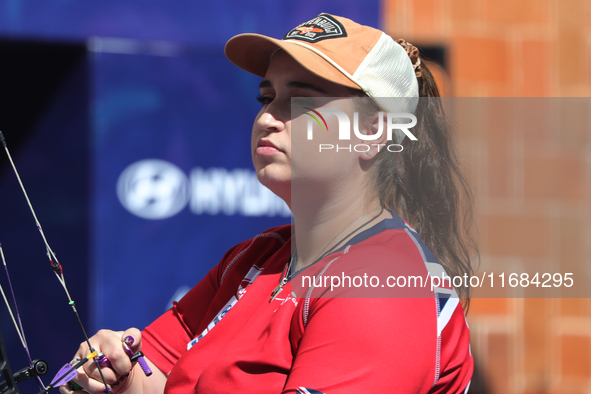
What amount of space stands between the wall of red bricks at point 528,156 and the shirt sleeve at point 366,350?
1949mm

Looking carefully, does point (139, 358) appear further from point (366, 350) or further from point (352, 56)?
point (352, 56)

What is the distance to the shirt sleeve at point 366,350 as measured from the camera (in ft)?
3.16

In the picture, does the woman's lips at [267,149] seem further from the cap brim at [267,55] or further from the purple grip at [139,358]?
the purple grip at [139,358]

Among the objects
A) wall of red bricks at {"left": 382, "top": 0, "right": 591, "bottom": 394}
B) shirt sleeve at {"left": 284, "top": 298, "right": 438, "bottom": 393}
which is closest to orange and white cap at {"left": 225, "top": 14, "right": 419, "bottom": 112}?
shirt sleeve at {"left": 284, "top": 298, "right": 438, "bottom": 393}

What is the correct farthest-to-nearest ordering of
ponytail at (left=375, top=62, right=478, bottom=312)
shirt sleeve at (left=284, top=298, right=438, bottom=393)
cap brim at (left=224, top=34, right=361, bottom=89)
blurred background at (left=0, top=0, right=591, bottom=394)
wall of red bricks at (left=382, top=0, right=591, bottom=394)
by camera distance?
wall of red bricks at (left=382, top=0, right=591, bottom=394), blurred background at (left=0, top=0, right=591, bottom=394), ponytail at (left=375, top=62, right=478, bottom=312), cap brim at (left=224, top=34, right=361, bottom=89), shirt sleeve at (left=284, top=298, right=438, bottom=393)

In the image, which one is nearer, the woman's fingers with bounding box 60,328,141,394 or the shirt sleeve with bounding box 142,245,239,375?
the woman's fingers with bounding box 60,328,141,394

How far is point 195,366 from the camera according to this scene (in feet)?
3.87

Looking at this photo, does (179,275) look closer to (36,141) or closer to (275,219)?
(275,219)

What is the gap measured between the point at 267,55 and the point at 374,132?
13.2 inches

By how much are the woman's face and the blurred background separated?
144cm

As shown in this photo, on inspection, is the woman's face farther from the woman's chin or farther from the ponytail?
the ponytail

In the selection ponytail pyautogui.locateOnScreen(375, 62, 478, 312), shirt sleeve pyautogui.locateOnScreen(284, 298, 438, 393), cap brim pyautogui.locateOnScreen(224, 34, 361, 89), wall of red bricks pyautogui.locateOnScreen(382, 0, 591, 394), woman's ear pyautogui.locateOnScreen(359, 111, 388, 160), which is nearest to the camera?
shirt sleeve pyautogui.locateOnScreen(284, 298, 438, 393)

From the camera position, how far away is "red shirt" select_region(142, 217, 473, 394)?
38.3 inches
